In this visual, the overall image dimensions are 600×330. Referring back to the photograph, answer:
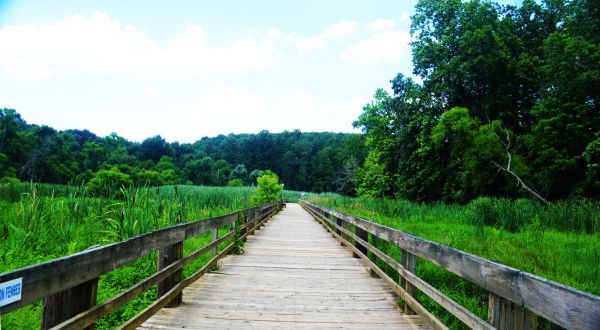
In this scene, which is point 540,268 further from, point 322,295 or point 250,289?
point 250,289

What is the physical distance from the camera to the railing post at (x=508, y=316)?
2117mm

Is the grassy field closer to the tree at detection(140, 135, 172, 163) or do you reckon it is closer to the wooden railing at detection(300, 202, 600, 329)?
the wooden railing at detection(300, 202, 600, 329)

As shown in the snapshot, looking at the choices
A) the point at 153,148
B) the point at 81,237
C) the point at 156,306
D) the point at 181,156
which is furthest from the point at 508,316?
the point at 181,156

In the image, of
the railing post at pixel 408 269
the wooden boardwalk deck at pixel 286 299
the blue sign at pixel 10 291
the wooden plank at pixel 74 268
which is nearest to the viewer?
the blue sign at pixel 10 291

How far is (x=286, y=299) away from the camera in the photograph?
436 centimetres

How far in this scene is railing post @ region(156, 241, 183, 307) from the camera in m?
3.66

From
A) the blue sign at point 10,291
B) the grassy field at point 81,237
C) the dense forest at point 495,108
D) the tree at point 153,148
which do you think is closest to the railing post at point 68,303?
the blue sign at point 10,291

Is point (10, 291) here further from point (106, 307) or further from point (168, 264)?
point (168, 264)

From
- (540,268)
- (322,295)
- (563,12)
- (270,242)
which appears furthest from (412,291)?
(563,12)

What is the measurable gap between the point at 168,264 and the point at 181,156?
357ft

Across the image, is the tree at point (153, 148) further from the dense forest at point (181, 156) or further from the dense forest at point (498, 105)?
the dense forest at point (498, 105)

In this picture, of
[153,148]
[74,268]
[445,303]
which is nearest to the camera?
[74,268]

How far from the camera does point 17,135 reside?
66.9 meters

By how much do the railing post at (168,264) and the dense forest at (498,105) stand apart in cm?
1932
